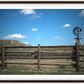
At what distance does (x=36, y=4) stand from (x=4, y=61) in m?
4.55

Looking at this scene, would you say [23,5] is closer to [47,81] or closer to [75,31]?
[47,81]

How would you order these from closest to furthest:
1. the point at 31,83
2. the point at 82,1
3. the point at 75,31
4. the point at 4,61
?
the point at 31,83
the point at 82,1
the point at 4,61
the point at 75,31

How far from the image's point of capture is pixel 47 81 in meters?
3.79

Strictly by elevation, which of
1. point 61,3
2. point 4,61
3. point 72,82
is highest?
point 61,3

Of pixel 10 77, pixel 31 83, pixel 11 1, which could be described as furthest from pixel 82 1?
pixel 10 77

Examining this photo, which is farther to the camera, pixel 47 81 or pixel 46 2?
pixel 46 2

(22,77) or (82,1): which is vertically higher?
(82,1)

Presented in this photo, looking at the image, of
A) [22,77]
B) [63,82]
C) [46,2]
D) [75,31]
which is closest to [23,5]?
[46,2]

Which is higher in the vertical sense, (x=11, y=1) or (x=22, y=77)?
(x=11, y=1)

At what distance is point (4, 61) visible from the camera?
20.3 feet

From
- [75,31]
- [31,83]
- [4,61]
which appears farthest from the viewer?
[75,31]

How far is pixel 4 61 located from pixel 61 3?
211 inches

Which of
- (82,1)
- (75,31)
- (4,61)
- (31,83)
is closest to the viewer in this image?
(31,83)

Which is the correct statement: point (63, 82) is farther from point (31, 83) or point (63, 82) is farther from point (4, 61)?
point (4, 61)
